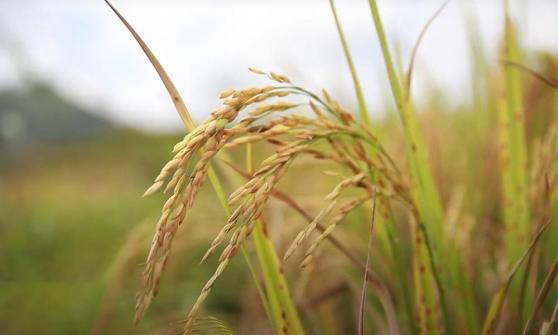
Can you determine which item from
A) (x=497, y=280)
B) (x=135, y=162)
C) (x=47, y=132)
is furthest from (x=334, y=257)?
(x=47, y=132)

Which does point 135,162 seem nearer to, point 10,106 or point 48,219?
point 10,106

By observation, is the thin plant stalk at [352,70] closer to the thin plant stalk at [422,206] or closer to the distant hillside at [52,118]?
the thin plant stalk at [422,206]

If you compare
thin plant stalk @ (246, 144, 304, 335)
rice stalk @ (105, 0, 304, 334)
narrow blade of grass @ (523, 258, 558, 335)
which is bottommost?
narrow blade of grass @ (523, 258, 558, 335)

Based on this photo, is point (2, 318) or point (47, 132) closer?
point (2, 318)

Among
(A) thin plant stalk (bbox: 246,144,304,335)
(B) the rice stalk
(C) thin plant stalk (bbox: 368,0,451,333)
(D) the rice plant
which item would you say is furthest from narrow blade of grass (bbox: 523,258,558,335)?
(B) the rice stalk

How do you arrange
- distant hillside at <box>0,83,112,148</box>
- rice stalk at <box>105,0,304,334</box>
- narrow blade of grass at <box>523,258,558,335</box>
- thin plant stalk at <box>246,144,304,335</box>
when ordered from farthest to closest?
distant hillside at <box>0,83,112,148</box>
thin plant stalk at <box>246,144,304,335</box>
narrow blade of grass at <box>523,258,558,335</box>
rice stalk at <box>105,0,304,334</box>

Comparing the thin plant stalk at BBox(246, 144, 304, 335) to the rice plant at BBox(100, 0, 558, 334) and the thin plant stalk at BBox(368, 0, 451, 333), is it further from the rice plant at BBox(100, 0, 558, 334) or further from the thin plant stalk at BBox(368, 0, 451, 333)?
the thin plant stalk at BBox(368, 0, 451, 333)

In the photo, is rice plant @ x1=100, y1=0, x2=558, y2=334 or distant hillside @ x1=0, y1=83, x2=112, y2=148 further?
distant hillside @ x1=0, y1=83, x2=112, y2=148

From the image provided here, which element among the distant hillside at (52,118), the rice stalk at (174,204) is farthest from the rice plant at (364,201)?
the distant hillside at (52,118)

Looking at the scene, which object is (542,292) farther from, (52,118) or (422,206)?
(52,118)
